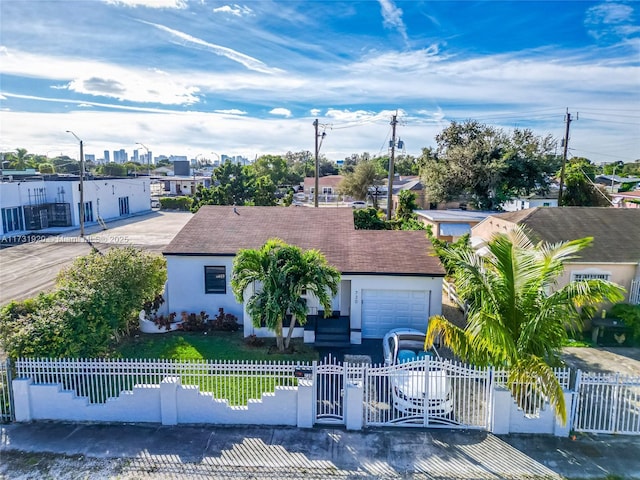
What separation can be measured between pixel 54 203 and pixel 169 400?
39.6 m

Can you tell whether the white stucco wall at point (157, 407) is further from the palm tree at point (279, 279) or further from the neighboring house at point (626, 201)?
the neighboring house at point (626, 201)

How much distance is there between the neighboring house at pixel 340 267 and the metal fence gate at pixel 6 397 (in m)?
7.00

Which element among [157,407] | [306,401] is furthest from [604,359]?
[157,407]

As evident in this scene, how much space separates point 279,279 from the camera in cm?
1376

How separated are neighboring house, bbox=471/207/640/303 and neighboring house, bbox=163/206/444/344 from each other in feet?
17.5

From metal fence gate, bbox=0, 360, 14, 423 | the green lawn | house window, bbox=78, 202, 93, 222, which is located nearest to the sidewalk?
metal fence gate, bbox=0, 360, 14, 423

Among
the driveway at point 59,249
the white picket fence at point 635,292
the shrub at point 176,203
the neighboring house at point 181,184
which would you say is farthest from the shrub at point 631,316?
the neighboring house at point 181,184

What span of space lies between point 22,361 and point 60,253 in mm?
23202

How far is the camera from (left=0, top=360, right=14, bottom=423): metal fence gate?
10867 mm

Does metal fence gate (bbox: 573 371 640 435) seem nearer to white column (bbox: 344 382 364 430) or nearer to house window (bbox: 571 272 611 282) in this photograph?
white column (bbox: 344 382 364 430)

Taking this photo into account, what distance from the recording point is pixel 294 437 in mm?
10328

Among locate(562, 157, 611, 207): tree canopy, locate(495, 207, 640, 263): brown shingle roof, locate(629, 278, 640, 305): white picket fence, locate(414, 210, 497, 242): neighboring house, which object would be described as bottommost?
locate(629, 278, 640, 305): white picket fence

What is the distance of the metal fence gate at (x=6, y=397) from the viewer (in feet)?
35.7

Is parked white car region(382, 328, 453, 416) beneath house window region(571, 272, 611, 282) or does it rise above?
beneath
